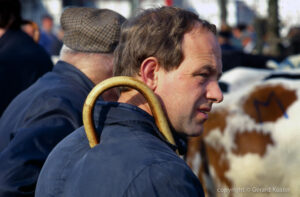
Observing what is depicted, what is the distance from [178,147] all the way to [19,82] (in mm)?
2335

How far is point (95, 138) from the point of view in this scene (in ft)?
5.54

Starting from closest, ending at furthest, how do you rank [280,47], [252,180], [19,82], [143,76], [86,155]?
[86,155] → [143,76] → [19,82] → [252,180] → [280,47]

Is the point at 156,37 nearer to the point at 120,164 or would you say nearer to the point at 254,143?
the point at 120,164

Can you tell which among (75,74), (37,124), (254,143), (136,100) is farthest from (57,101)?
(254,143)

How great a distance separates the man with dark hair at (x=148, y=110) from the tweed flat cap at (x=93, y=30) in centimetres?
116

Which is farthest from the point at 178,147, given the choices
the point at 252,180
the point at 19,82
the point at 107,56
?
the point at 252,180

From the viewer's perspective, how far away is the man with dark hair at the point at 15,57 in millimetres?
3949

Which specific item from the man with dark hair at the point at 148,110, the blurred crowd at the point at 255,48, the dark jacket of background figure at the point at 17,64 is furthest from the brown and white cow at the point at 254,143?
the man with dark hair at the point at 148,110

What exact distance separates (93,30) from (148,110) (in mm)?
1431

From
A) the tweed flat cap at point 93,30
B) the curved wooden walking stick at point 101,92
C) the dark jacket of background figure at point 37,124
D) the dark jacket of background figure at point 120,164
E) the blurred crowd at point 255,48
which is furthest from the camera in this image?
the blurred crowd at point 255,48

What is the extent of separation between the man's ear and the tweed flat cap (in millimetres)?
1318

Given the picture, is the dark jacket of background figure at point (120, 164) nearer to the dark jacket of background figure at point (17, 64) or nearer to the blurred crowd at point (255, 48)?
the dark jacket of background figure at point (17, 64)

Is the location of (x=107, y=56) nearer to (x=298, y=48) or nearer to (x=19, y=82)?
(x=19, y=82)

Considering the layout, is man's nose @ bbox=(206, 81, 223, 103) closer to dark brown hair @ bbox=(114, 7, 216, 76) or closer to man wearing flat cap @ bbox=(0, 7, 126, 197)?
dark brown hair @ bbox=(114, 7, 216, 76)
